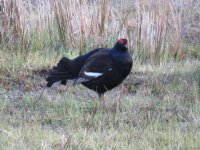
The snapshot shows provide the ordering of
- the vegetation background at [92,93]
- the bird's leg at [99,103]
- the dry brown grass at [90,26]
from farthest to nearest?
the dry brown grass at [90,26] < the bird's leg at [99,103] < the vegetation background at [92,93]

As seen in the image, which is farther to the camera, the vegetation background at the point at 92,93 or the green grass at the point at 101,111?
the vegetation background at the point at 92,93

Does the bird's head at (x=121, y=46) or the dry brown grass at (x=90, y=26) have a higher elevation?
the bird's head at (x=121, y=46)

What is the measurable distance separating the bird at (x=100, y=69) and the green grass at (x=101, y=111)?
→ 0.58 feet

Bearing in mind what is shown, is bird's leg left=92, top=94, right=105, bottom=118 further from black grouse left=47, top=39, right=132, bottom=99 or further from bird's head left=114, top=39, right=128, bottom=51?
bird's head left=114, top=39, right=128, bottom=51

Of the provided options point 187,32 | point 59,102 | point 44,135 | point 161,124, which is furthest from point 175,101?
point 187,32

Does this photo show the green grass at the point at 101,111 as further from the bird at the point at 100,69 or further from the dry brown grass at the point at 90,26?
the dry brown grass at the point at 90,26

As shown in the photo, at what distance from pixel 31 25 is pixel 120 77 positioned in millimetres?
2587

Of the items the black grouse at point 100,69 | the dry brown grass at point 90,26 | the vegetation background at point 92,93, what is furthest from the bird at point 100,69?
the dry brown grass at point 90,26

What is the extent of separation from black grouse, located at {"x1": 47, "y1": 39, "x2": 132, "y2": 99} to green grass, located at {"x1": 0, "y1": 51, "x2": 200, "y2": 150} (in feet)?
0.60

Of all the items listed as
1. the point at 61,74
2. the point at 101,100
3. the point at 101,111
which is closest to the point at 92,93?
the point at 61,74

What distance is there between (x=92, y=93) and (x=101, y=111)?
95cm

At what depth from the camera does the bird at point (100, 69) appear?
5625 mm

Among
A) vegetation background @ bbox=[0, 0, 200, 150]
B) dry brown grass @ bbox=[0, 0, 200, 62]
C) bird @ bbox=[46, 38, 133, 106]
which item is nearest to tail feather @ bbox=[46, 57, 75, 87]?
bird @ bbox=[46, 38, 133, 106]

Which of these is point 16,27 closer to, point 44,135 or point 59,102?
point 59,102
